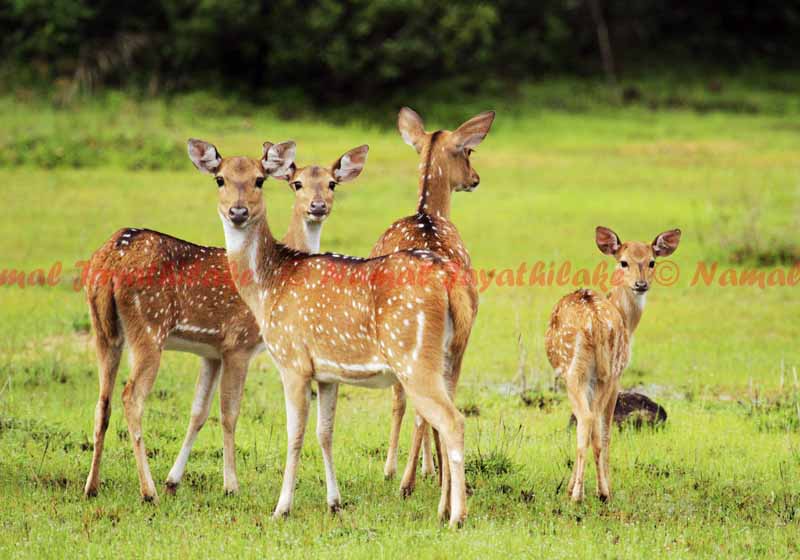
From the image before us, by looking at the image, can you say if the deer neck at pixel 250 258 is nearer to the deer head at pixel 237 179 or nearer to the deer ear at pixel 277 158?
the deer head at pixel 237 179

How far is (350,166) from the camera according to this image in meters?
9.34

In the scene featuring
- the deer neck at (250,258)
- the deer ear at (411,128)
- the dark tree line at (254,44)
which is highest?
the dark tree line at (254,44)

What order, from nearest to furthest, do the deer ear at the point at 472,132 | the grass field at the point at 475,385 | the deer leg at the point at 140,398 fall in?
the grass field at the point at 475,385
the deer leg at the point at 140,398
the deer ear at the point at 472,132

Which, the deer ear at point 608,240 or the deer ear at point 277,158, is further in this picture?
the deer ear at point 608,240

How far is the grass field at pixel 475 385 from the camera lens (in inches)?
298

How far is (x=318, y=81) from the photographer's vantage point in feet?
104

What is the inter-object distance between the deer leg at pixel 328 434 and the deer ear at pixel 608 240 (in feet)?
8.60

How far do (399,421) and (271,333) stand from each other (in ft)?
4.67

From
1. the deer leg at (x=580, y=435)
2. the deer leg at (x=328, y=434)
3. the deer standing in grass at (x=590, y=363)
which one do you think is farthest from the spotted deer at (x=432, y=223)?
the deer leg at (x=580, y=435)

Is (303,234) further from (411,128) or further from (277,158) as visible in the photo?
(411,128)

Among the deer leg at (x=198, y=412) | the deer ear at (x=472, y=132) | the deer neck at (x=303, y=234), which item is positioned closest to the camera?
the deer leg at (x=198, y=412)

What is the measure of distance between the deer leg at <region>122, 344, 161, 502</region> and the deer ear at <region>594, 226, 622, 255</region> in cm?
348

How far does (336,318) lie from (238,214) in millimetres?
999

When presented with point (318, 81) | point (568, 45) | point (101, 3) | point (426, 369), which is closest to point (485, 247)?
point (426, 369)
